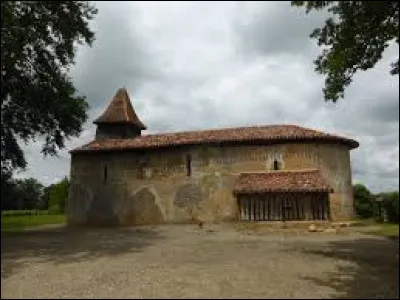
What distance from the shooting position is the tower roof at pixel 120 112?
124ft

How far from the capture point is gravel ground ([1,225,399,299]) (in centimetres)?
982

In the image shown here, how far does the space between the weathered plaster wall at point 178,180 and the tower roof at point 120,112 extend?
4533 millimetres

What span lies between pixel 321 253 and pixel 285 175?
47.8 feet

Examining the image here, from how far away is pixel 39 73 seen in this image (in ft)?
67.3

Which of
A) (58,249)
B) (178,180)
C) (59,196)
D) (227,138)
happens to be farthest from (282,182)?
(59,196)

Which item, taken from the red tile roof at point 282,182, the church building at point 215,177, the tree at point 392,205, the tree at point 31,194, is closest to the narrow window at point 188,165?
the church building at point 215,177

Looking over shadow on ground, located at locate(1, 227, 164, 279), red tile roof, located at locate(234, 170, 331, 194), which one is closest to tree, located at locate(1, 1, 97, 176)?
shadow on ground, located at locate(1, 227, 164, 279)

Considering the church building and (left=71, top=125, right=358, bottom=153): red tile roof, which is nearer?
the church building

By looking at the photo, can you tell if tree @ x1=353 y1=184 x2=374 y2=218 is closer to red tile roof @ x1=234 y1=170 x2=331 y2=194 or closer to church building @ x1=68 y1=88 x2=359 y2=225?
church building @ x1=68 y1=88 x2=359 y2=225

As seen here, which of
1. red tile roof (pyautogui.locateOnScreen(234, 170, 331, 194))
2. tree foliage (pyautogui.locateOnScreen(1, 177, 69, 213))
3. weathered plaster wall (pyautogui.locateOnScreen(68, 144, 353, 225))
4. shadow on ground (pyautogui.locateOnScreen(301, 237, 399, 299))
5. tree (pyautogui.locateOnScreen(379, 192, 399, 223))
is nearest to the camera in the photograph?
shadow on ground (pyautogui.locateOnScreen(301, 237, 399, 299))

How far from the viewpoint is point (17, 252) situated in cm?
1631

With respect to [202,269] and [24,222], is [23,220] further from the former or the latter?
[202,269]

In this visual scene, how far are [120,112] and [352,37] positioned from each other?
26.4 meters

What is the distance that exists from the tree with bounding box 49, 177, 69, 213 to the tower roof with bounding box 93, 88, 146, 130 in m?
21.2
